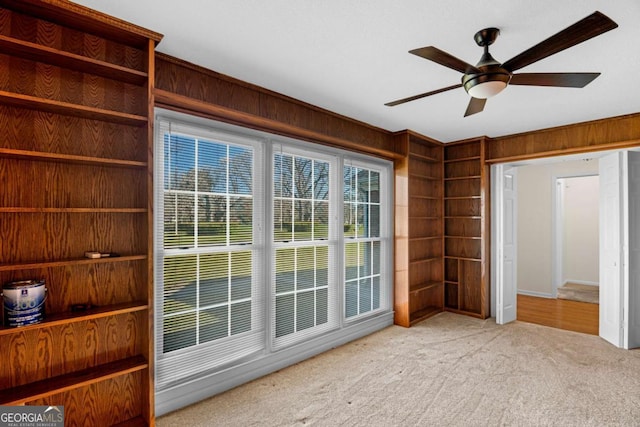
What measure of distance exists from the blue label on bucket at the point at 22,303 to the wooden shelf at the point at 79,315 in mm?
38

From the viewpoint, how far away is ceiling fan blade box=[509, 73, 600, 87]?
198 cm

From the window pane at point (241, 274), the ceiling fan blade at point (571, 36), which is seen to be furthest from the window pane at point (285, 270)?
the ceiling fan blade at point (571, 36)

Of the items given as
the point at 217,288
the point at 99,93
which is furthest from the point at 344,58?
the point at 217,288

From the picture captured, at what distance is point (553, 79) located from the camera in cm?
204

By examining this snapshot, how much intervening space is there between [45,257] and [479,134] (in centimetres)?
485

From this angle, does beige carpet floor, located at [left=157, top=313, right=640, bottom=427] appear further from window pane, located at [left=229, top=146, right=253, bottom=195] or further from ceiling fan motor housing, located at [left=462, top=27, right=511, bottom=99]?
ceiling fan motor housing, located at [left=462, top=27, right=511, bottom=99]

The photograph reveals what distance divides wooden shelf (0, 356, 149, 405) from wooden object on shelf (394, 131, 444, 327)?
10.9ft

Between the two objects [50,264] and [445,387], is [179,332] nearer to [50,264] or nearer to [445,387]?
[50,264]

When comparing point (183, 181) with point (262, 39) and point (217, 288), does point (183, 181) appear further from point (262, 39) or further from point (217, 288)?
point (262, 39)

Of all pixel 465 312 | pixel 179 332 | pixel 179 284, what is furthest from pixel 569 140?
pixel 179 332

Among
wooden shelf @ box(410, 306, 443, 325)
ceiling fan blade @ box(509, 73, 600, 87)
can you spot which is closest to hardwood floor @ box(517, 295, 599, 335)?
wooden shelf @ box(410, 306, 443, 325)

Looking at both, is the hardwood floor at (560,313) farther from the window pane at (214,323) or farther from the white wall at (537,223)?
the window pane at (214,323)

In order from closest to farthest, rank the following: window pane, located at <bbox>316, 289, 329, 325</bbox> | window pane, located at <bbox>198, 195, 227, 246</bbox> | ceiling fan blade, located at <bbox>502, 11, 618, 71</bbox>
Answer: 1. ceiling fan blade, located at <bbox>502, 11, 618, 71</bbox>
2. window pane, located at <bbox>198, 195, 227, 246</bbox>
3. window pane, located at <bbox>316, 289, 329, 325</bbox>

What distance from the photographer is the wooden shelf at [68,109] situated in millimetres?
1749
